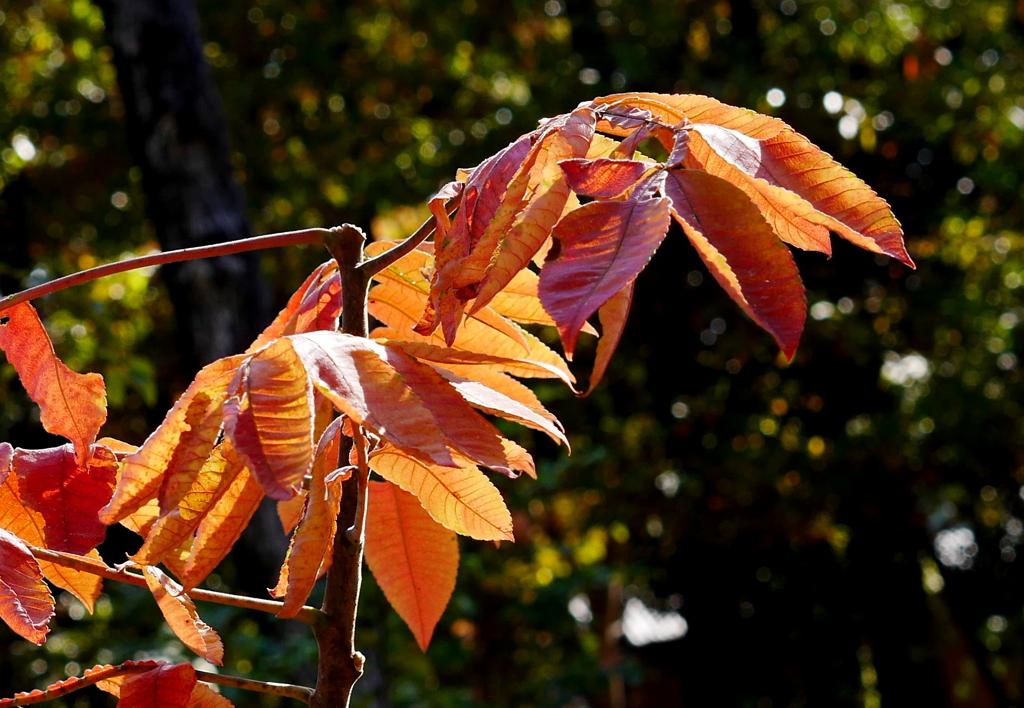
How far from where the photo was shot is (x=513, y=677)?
4.58m

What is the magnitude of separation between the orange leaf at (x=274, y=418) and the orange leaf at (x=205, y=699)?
0.71 ft

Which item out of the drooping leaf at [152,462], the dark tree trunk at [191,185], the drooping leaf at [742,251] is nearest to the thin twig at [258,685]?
the drooping leaf at [152,462]

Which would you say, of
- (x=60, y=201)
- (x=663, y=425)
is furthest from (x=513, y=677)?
(x=60, y=201)

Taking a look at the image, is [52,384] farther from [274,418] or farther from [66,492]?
[274,418]

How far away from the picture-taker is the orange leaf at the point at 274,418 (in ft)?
1.37

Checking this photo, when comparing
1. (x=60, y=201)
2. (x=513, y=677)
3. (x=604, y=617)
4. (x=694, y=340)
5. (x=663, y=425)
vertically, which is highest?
(x=60, y=201)

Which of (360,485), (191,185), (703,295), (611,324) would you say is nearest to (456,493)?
(360,485)

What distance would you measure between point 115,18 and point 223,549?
2.84 meters

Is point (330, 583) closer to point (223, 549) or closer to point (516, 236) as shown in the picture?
point (223, 549)

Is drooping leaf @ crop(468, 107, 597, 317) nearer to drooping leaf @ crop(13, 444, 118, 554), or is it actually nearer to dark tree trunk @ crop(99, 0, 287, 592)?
drooping leaf @ crop(13, 444, 118, 554)

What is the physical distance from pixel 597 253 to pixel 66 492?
1.20ft

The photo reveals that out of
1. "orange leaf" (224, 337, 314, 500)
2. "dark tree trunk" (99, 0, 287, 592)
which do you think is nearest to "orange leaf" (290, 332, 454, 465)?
"orange leaf" (224, 337, 314, 500)

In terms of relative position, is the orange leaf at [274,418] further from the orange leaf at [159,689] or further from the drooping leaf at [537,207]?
the orange leaf at [159,689]

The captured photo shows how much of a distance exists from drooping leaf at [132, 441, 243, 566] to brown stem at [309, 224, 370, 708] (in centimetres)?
9
